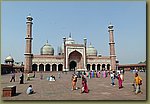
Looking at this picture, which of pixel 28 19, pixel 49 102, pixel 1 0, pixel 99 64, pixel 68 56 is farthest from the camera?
pixel 99 64

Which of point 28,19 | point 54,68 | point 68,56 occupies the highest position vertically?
point 28,19

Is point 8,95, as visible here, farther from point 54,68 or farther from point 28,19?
point 54,68

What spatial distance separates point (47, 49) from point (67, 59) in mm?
5538

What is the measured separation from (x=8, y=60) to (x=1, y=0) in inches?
1282

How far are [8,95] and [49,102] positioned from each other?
1830 millimetres

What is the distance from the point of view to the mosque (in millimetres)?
30812

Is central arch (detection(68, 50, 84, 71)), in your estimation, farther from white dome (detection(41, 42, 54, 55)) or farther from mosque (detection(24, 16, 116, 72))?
white dome (detection(41, 42, 54, 55))

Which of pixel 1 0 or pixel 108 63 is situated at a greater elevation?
pixel 1 0

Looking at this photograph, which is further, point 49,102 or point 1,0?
point 1,0

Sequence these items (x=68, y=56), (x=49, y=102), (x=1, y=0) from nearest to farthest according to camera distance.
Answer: (x=49, y=102) → (x=1, y=0) → (x=68, y=56)

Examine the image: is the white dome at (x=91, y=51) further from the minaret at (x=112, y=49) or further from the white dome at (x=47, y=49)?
the white dome at (x=47, y=49)

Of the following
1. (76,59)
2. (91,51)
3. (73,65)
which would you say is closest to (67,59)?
(76,59)

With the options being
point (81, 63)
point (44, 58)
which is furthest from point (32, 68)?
point (81, 63)

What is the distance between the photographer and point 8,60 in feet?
121
